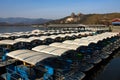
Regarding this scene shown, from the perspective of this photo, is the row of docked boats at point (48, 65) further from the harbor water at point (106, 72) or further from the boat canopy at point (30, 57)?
the harbor water at point (106, 72)

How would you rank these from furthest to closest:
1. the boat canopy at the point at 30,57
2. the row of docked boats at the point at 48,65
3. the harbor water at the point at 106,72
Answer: the harbor water at the point at 106,72 → the row of docked boats at the point at 48,65 → the boat canopy at the point at 30,57

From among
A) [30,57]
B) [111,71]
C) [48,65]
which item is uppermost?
[30,57]

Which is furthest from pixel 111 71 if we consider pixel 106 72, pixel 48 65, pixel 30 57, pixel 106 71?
pixel 30 57

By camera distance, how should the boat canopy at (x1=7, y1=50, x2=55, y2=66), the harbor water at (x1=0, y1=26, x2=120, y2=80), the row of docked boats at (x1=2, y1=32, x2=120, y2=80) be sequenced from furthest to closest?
the harbor water at (x1=0, y1=26, x2=120, y2=80) → the row of docked boats at (x1=2, y1=32, x2=120, y2=80) → the boat canopy at (x1=7, y1=50, x2=55, y2=66)

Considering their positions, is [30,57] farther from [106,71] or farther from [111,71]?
[111,71]

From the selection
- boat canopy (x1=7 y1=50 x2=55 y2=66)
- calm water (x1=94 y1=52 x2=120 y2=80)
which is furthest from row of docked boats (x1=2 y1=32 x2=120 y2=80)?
calm water (x1=94 y1=52 x2=120 y2=80)

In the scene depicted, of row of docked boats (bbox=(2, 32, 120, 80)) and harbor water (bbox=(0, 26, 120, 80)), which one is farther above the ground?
row of docked boats (bbox=(2, 32, 120, 80))

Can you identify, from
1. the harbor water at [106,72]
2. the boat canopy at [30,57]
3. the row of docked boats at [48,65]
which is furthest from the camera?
the harbor water at [106,72]

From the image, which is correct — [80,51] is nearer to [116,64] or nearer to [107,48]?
[116,64]

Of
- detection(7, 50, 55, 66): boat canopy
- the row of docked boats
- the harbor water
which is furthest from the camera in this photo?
the harbor water

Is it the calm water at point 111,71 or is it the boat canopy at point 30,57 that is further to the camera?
the calm water at point 111,71

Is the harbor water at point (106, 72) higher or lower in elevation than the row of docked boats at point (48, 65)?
lower

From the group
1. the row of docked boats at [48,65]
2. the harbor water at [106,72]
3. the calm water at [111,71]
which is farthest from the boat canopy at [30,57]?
the calm water at [111,71]

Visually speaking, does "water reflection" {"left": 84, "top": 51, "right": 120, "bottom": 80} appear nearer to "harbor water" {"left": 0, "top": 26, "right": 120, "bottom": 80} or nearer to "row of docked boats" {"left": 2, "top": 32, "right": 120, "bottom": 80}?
"harbor water" {"left": 0, "top": 26, "right": 120, "bottom": 80}
